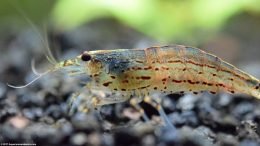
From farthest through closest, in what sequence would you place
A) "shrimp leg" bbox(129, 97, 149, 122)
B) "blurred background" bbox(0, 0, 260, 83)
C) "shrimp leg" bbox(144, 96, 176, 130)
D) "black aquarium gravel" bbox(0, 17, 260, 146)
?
"blurred background" bbox(0, 0, 260, 83) < "shrimp leg" bbox(129, 97, 149, 122) < "shrimp leg" bbox(144, 96, 176, 130) < "black aquarium gravel" bbox(0, 17, 260, 146)

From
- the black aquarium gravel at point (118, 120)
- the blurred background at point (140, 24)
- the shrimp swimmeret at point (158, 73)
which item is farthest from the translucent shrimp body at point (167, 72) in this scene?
the blurred background at point (140, 24)

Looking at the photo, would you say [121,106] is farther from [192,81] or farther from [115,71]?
[192,81]

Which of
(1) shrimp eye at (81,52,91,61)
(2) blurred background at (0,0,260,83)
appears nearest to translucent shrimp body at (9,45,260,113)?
(1) shrimp eye at (81,52,91,61)

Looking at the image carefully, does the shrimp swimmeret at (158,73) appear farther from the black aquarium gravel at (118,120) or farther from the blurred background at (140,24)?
the blurred background at (140,24)

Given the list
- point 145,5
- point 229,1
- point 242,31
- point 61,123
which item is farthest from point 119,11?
point 61,123

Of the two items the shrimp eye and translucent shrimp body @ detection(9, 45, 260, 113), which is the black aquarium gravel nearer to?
translucent shrimp body @ detection(9, 45, 260, 113)

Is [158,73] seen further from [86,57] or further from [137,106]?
[86,57]

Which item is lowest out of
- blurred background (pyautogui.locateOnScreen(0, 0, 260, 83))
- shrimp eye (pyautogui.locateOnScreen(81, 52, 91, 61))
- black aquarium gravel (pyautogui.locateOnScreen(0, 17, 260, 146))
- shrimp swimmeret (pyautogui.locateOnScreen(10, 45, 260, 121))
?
black aquarium gravel (pyautogui.locateOnScreen(0, 17, 260, 146))
